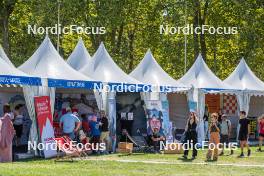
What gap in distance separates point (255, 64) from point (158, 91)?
23.8 meters

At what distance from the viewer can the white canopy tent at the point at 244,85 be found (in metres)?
28.7

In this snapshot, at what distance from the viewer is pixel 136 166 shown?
1692 centimetres

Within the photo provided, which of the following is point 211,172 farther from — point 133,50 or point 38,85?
point 133,50

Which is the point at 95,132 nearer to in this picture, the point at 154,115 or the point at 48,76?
the point at 48,76

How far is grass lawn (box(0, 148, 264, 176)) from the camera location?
15180mm

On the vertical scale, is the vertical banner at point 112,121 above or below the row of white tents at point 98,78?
below

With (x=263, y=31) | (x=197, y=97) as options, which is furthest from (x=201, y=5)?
(x=197, y=97)

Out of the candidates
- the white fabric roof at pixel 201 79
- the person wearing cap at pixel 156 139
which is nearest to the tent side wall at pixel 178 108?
the white fabric roof at pixel 201 79

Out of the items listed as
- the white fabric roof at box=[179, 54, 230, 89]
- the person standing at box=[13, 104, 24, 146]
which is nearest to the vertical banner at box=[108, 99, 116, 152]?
the person standing at box=[13, 104, 24, 146]

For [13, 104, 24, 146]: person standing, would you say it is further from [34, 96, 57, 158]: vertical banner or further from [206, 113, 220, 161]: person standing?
[206, 113, 220, 161]: person standing

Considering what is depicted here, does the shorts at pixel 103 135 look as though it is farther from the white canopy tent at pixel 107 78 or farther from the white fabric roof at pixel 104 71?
the white fabric roof at pixel 104 71

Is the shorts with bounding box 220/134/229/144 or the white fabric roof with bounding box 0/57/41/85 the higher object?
the white fabric roof with bounding box 0/57/41/85

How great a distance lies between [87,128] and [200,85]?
7004 millimetres

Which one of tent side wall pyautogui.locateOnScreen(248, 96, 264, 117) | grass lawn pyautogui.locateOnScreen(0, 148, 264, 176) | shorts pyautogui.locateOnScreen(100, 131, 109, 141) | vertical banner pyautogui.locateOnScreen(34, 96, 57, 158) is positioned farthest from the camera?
tent side wall pyautogui.locateOnScreen(248, 96, 264, 117)
